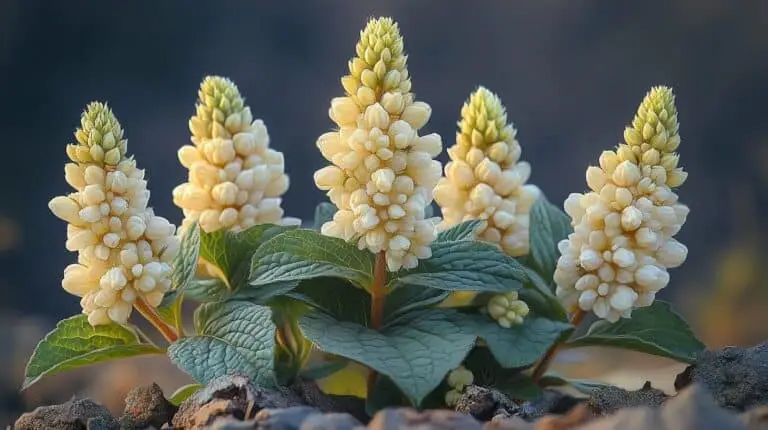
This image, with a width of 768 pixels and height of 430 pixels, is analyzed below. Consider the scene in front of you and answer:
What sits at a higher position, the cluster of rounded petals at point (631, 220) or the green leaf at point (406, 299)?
the cluster of rounded petals at point (631, 220)

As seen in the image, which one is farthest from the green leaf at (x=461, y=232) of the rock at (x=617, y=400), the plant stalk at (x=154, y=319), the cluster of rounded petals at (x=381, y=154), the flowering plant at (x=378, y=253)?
the plant stalk at (x=154, y=319)

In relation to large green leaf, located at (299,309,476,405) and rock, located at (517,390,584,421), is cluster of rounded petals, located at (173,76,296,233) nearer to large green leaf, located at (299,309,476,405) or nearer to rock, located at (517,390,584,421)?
large green leaf, located at (299,309,476,405)

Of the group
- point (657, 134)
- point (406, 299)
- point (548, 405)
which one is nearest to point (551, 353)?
point (548, 405)

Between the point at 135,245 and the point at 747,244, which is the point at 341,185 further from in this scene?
the point at 747,244

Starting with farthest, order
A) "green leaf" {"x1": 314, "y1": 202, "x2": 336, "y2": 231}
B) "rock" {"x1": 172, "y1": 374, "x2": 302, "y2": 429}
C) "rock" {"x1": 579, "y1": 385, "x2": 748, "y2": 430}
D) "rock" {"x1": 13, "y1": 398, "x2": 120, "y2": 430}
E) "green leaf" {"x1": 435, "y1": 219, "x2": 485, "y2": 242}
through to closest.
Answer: "green leaf" {"x1": 314, "y1": 202, "x2": 336, "y2": 231} < "green leaf" {"x1": 435, "y1": 219, "x2": 485, "y2": 242} < "rock" {"x1": 13, "y1": 398, "x2": 120, "y2": 430} < "rock" {"x1": 172, "y1": 374, "x2": 302, "y2": 429} < "rock" {"x1": 579, "y1": 385, "x2": 748, "y2": 430}

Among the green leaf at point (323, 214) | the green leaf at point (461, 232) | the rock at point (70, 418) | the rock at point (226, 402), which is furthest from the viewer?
the green leaf at point (323, 214)

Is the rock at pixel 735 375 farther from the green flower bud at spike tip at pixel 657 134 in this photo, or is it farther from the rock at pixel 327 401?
the rock at pixel 327 401

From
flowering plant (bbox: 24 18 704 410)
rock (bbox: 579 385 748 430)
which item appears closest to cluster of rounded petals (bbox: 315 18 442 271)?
flowering plant (bbox: 24 18 704 410)
